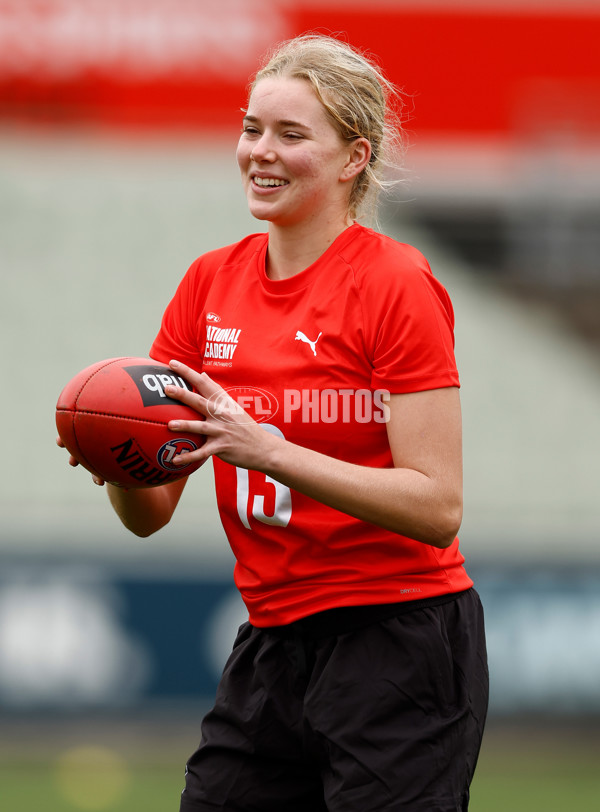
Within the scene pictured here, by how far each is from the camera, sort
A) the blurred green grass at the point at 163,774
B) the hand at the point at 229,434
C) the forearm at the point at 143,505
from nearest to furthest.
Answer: the hand at the point at 229,434, the forearm at the point at 143,505, the blurred green grass at the point at 163,774

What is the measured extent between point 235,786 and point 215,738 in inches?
4.4

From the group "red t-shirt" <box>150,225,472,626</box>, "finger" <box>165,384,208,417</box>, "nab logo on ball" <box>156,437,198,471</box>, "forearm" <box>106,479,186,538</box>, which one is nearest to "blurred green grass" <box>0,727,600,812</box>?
"forearm" <box>106,479,186,538</box>

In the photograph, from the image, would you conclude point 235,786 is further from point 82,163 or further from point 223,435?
point 82,163

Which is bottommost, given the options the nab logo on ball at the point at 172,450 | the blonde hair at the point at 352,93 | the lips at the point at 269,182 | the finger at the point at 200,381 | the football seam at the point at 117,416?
the nab logo on ball at the point at 172,450

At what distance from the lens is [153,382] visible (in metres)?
2.42

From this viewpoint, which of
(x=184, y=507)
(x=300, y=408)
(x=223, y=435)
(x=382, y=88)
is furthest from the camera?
(x=184, y=507)

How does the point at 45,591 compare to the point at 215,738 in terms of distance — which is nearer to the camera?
the point at 215,738

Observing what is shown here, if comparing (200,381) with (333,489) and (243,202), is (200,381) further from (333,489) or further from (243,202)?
(243,202)

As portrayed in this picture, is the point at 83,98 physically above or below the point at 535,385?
above

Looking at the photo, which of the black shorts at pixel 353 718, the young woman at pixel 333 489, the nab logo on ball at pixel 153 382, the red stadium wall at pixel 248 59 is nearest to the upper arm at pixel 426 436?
the young woman at pixel 333 489

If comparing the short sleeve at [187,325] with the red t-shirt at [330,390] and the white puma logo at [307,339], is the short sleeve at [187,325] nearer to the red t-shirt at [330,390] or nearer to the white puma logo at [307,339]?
the red t-shirt at [330,390]

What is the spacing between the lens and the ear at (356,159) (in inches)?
101

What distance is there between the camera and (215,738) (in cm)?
253

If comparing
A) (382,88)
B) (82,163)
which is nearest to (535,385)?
(82,163)
